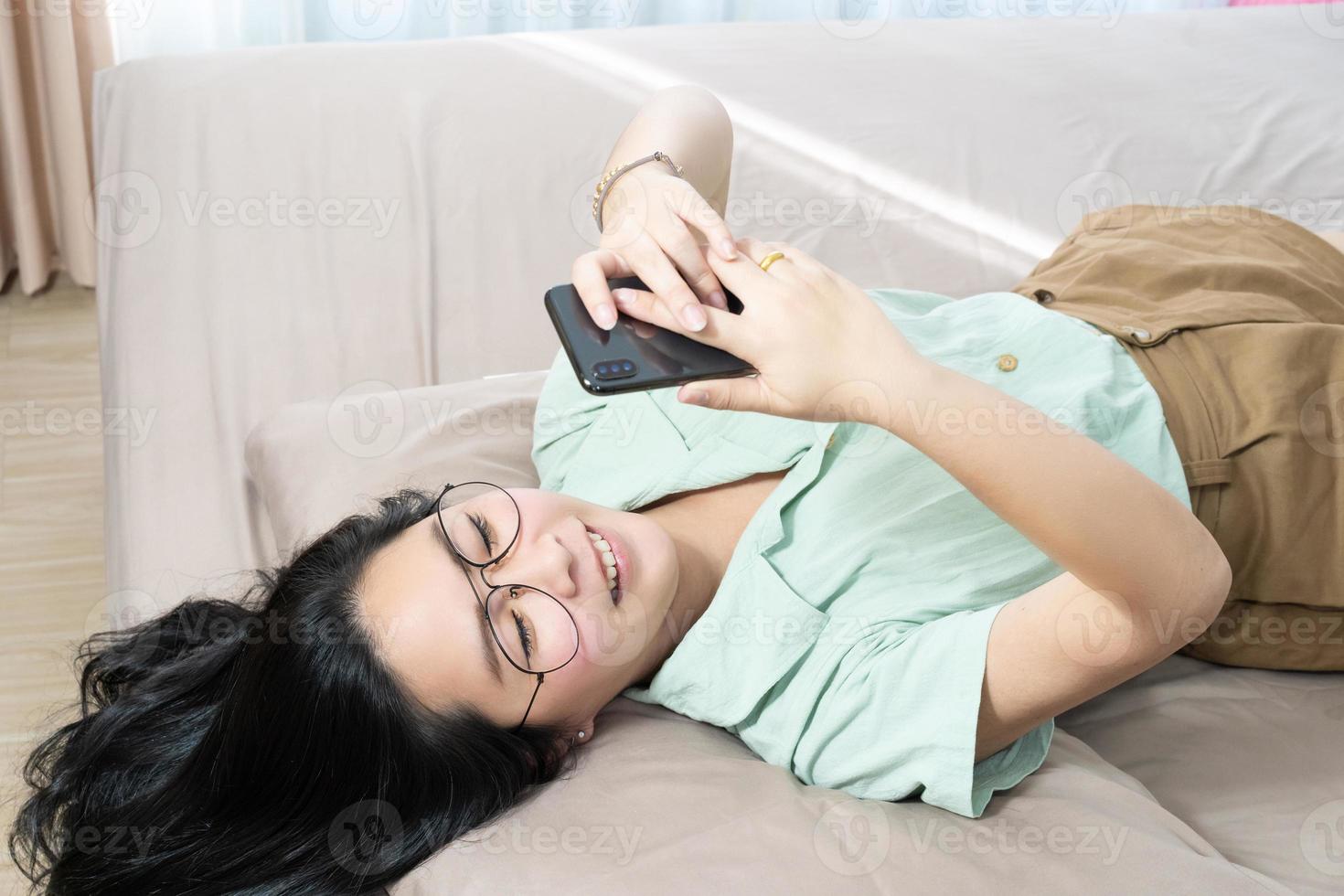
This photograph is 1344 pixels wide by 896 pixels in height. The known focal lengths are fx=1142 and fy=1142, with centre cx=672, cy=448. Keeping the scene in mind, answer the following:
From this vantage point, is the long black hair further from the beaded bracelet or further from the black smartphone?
the beaded bracelet

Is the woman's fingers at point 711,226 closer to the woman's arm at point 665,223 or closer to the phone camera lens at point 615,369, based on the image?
the woman's arm at point 665,223

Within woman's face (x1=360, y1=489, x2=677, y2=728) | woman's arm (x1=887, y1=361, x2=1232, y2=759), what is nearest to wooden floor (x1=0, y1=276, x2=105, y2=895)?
woman's face (x1=360, y1=489, x2=677, y2=728)

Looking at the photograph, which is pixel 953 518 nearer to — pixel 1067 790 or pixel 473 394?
pixel 1067 790

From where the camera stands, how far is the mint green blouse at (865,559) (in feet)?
3.39

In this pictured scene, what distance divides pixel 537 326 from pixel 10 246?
71.1 inches

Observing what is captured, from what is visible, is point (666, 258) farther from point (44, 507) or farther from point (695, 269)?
point (44, 507)

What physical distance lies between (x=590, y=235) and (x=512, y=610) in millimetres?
775

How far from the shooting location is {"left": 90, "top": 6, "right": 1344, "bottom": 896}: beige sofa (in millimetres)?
1067

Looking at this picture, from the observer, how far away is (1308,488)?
1211 mm

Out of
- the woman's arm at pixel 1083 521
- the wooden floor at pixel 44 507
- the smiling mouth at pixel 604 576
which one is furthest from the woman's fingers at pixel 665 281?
the wooden floor at pixel 44 507

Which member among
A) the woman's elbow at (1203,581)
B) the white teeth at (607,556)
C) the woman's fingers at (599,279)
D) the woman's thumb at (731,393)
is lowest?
the white teeth at (607,556)

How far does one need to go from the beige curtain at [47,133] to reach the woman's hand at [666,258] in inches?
76.4

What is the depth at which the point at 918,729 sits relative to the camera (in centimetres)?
101

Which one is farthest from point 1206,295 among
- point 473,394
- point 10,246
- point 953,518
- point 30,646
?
point 10,246
